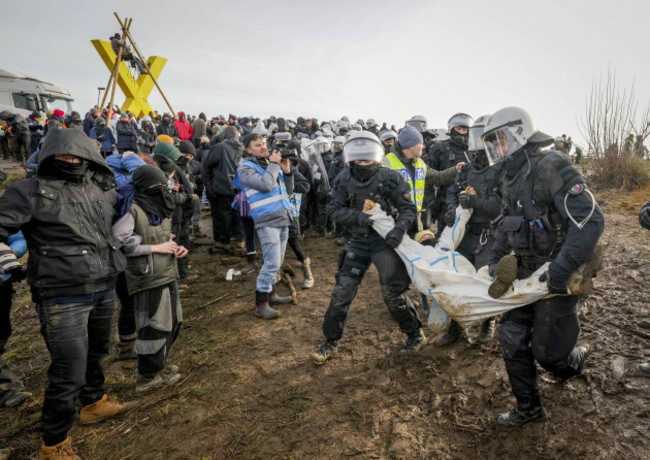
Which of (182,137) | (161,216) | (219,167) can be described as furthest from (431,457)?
(182,137)

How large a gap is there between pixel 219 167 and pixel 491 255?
5.35 m

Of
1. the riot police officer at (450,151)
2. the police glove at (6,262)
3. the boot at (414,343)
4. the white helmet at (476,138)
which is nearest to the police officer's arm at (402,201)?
the white helmet at (476,138)

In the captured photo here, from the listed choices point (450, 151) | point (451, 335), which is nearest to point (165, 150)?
point (450, 151)

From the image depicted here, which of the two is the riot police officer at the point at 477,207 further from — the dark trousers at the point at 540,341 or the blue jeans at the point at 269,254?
the blue jeans at the point at 269,254

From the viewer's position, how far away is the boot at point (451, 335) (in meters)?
3.91

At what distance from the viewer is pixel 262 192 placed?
464 centimetres

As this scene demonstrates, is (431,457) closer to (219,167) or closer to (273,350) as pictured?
(273,350)

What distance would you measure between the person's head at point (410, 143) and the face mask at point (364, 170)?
1159mm

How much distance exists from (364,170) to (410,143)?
128 cm

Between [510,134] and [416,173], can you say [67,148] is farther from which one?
[416,173]

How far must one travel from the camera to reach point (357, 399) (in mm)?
3162

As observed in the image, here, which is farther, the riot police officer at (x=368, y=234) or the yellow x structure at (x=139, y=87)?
the yellow x structure at (x=139, y=87)

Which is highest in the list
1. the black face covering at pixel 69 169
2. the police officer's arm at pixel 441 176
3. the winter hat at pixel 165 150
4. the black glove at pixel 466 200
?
the winter hat at pixel 165 150

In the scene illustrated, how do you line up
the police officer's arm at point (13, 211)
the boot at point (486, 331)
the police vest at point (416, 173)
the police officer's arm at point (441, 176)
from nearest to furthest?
the police officer's arm at point (13, 211) → the boot at point (486, 331) → the police vest at point (416, 173) → the police officer's arm at point (441, 176)
